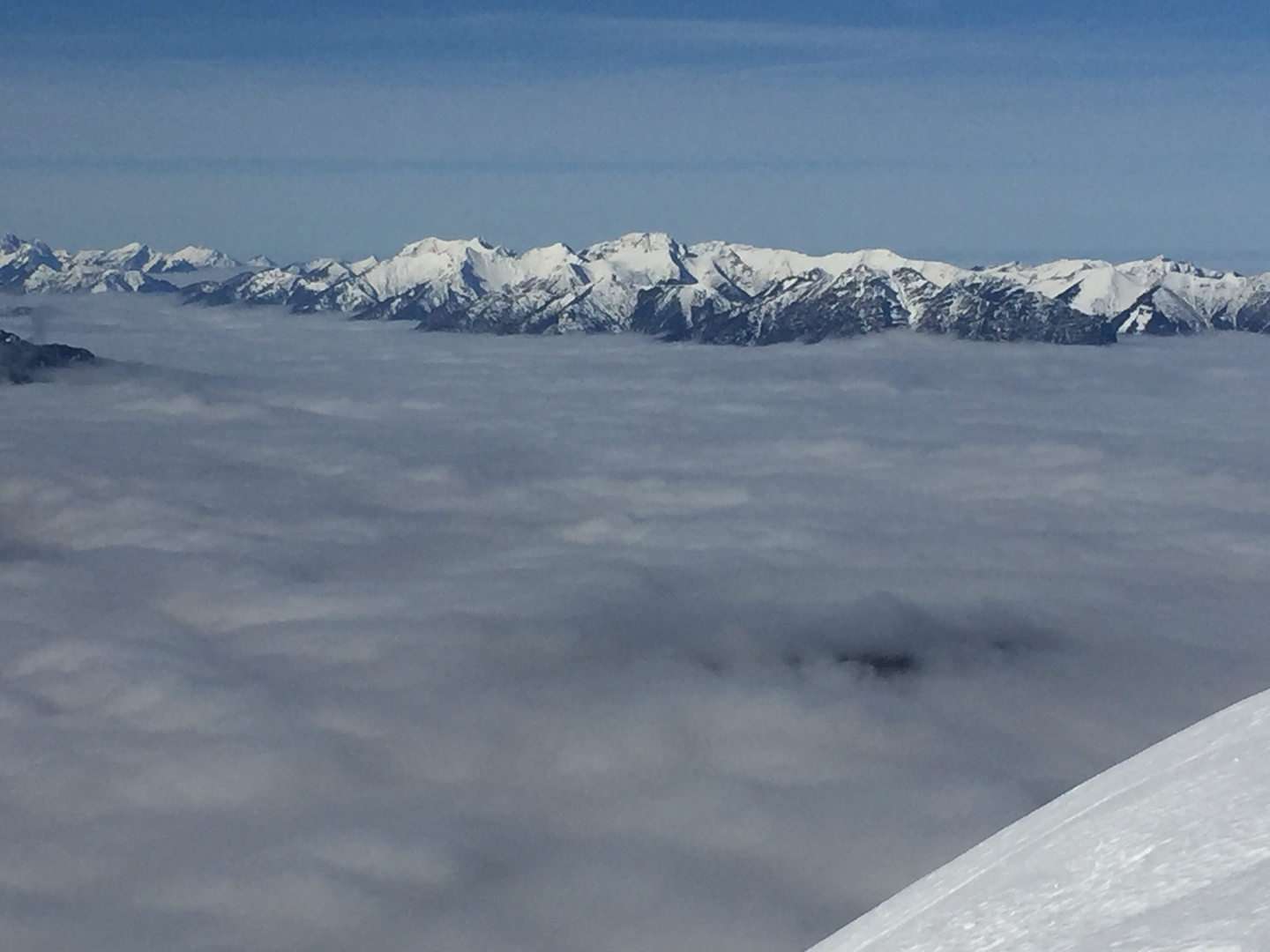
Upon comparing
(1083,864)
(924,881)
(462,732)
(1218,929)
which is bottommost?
(462,732)

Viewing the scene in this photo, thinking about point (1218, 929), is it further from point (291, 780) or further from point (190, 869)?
point (291, 780)

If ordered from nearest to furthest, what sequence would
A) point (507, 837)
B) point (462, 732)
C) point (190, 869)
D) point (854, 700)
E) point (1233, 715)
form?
point (1233, 715) < point (190, 869) < point (507, 837) < point (462, 732) < point (854, 700)

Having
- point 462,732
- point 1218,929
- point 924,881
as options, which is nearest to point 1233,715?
point 924,881

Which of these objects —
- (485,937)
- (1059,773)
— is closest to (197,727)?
(485,937)

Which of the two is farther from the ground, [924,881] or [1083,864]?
[1083,864]

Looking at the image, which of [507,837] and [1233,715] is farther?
[507,837]

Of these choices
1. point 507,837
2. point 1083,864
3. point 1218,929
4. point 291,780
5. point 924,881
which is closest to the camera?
point 1218,929
